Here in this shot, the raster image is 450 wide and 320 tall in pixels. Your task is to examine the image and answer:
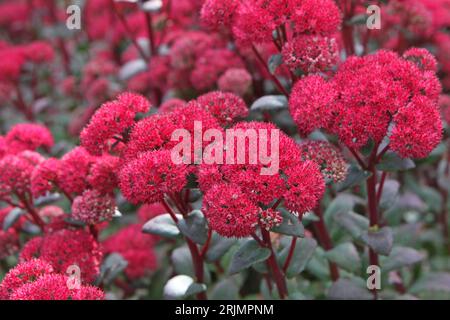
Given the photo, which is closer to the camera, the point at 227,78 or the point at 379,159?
the point at 379,159

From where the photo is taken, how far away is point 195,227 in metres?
1.43

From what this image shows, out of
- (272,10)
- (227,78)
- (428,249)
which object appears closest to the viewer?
(272,10)

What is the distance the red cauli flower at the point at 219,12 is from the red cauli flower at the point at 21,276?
28.7 inches

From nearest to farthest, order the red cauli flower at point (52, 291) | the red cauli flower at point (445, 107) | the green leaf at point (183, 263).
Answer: the red cauli flower at point (52, 291) → the green leaf at point (183, 263) → the red cauli flower at point (445, 107)

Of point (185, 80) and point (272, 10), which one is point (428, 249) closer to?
point (185, 80)

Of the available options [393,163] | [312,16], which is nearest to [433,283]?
[393,163]

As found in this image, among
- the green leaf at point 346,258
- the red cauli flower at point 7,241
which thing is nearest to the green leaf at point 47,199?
the red cauli flower at point 7,241

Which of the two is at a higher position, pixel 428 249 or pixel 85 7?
pixel 85 7

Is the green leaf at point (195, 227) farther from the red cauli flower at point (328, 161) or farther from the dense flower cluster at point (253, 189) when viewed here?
the red cauli flower at point (328, 161)

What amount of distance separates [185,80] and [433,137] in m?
1.00

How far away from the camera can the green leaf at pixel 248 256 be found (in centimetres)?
137

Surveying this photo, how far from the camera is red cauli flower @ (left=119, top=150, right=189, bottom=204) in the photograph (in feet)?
4.08
